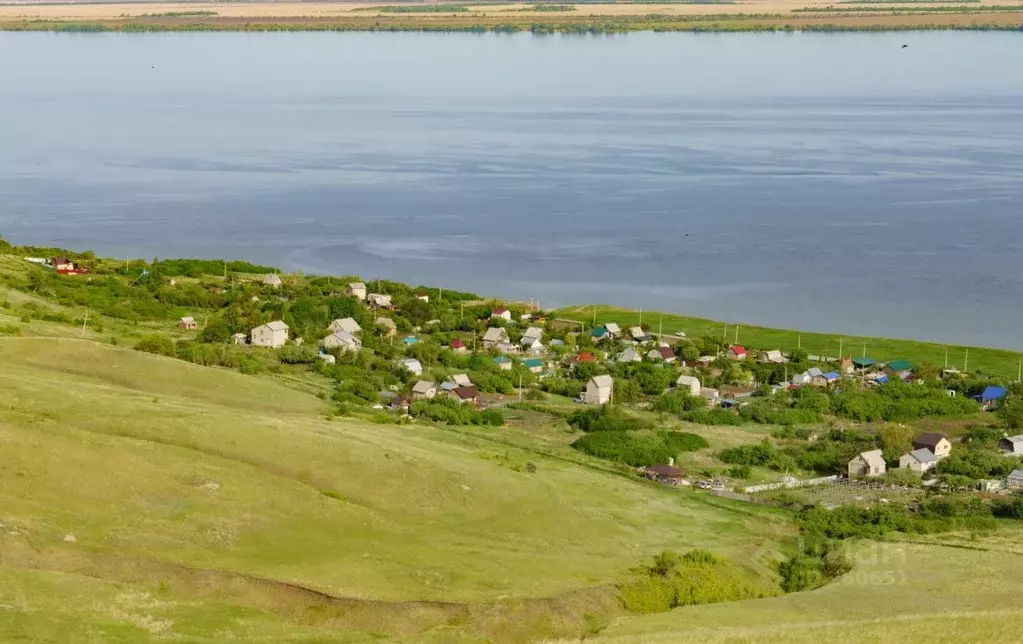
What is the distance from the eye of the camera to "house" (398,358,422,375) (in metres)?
32.0

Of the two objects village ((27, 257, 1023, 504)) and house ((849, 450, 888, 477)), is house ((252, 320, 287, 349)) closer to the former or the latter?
village ((27, 257, 1023, 504))

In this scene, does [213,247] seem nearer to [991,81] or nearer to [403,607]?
[403,607]

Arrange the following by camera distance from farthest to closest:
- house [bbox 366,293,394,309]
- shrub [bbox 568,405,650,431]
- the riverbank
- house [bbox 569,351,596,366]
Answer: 1. the riverbank
2. house [bbox 366,293,394,309]
3. house [bbox 569,351,596,366]
4. shrub [bbox 568,405,650,431]

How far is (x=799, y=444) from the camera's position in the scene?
26969mm

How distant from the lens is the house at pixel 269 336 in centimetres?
3422

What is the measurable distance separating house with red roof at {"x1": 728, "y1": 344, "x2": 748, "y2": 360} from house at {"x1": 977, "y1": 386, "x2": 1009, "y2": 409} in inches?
226

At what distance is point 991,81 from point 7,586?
9737 centimetres

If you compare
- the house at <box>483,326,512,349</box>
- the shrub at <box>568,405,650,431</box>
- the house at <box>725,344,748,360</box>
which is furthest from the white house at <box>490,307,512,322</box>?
the shrub at <box>568,405,650,431</box>

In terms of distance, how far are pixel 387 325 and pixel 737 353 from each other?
882 cm

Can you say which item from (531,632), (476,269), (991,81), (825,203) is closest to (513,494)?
(531,632)

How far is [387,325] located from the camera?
3647cm

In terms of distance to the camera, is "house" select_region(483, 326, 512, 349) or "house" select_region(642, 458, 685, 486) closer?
"house" select_region(642, 458, 685, 486)

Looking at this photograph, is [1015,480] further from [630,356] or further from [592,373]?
[630,356]

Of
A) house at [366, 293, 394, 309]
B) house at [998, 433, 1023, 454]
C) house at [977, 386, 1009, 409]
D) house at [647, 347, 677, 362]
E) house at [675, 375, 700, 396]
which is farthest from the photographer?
house at [366, 293, 394, 309]
